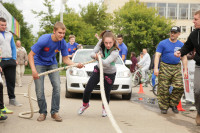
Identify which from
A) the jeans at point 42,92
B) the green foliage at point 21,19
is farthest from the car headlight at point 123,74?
the green foliage at point 21,19

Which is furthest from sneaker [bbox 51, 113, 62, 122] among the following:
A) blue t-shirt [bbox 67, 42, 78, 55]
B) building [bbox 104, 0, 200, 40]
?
building [bbox 104, 0, 200, 40]

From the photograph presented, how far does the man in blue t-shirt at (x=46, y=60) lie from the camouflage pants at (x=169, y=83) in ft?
7.56

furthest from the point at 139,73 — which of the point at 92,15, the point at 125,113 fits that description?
the point at 92,15

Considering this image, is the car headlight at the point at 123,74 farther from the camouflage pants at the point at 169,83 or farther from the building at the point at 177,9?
the building at the point at 177,9

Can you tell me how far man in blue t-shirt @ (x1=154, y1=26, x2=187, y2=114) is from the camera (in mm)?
6648

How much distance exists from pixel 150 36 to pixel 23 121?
33.6 metres

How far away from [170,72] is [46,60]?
117 inches

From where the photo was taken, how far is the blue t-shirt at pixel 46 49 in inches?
201

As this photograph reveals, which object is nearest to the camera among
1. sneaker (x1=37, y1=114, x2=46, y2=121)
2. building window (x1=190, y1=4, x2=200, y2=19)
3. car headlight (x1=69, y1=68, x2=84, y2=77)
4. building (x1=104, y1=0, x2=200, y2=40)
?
sneaker (x1=37, y1=114, x2=46, y2=121)

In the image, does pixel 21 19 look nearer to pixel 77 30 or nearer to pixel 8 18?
pixel 77 30

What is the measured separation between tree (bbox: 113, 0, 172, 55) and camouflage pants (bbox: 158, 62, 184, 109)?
30.2 metres

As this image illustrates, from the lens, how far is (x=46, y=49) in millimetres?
5207

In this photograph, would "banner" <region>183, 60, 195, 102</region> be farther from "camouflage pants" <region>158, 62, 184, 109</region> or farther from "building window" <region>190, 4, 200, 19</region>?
"building window" <region>190, 4, 200, 19</region>

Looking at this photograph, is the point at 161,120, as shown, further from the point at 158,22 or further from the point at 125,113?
the point at 158,22
